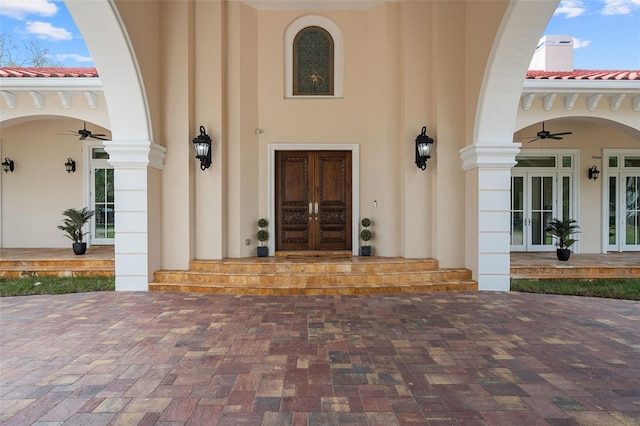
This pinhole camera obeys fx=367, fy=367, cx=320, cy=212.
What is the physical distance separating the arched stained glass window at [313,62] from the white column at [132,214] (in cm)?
351

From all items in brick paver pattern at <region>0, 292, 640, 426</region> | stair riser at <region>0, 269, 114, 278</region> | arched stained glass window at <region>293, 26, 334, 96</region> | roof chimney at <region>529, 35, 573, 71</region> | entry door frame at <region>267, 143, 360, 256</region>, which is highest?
roof chimney at <region>529, 35, 573, 71</region>

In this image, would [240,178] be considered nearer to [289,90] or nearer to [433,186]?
[289,90]

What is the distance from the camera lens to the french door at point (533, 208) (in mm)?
9367

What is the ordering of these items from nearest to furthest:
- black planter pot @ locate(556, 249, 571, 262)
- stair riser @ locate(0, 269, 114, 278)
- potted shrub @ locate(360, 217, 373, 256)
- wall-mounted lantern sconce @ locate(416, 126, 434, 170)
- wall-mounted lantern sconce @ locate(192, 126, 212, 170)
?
wall-mounted lantern sconce @ locate(192, 126, 212, 170), wall-mounted lantern sconce @ locate(416, 126, 434, 170), stair riser @ locate(0, 269, 114, 278), potted shrub @ locate(360, 217, 373, 256), black planter pot @ locate(556, 249, 571, 262)

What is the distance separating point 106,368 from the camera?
10.4 ft

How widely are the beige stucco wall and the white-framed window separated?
5.70 m

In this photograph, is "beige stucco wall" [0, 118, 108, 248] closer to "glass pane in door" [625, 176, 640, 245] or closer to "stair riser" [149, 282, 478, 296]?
"stair riser" [149, 282, 478, 296]

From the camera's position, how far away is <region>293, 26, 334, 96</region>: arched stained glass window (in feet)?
25.9

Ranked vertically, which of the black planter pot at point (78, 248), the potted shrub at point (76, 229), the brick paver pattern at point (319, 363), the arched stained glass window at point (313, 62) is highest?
the arched stained glass window at point (313, 62)

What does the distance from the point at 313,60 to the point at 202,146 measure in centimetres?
320

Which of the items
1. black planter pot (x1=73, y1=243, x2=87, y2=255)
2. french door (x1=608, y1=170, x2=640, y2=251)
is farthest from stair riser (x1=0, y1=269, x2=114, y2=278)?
french door (x1=608, y1=170, x2=640, y2=251)

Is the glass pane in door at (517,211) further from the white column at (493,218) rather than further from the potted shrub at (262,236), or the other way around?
the potted shrub at (262,236)

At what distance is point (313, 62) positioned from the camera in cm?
792

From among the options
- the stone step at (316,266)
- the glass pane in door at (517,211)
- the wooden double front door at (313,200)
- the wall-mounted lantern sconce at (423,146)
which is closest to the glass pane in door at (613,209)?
the glass pane in door at (517,211)
